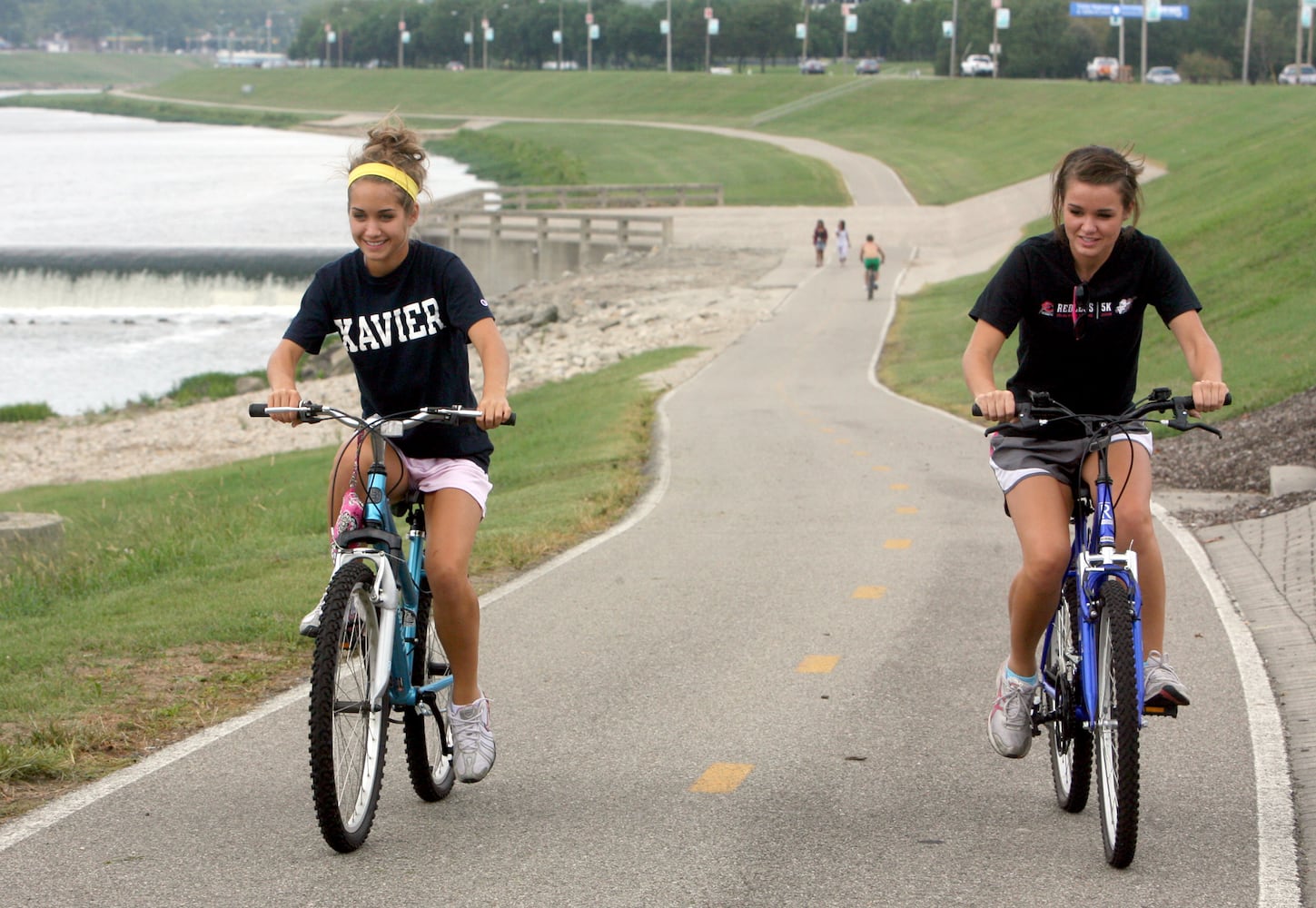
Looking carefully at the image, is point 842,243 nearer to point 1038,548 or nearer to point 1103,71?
point 1038,548

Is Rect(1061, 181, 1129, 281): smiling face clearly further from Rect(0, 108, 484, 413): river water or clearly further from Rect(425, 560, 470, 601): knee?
Rect(0, 108, 484, 413): river water

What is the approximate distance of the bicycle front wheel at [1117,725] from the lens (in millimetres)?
4273

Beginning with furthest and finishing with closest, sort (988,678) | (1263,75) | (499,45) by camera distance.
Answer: (499,45) < (1263,75) < (988,678)

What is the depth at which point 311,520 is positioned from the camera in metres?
13.5

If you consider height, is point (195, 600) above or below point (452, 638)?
below

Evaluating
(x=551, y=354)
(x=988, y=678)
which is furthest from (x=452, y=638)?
(x=551, y=354)

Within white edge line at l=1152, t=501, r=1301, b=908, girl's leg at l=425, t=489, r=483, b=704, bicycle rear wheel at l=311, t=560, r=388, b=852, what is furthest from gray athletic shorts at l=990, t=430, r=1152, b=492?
bicycle rear wheel at l=311, t=560, r=388, b=852

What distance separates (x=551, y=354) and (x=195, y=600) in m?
23.8

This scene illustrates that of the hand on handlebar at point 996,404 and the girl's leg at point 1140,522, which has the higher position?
the hand on handlebar at point 996,404

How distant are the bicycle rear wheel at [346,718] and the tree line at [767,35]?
10300 cm

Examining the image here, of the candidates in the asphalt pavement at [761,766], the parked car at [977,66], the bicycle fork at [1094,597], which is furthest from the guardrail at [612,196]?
the bicycle fork at [1094,597]

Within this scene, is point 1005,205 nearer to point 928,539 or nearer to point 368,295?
point 928,539

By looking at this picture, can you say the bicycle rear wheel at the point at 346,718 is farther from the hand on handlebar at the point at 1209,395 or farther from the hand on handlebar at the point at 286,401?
the hand on handlebar at the point at 1209,395

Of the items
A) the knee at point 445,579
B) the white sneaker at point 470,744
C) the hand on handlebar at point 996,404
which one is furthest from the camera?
the white sneaker at point 470,744
